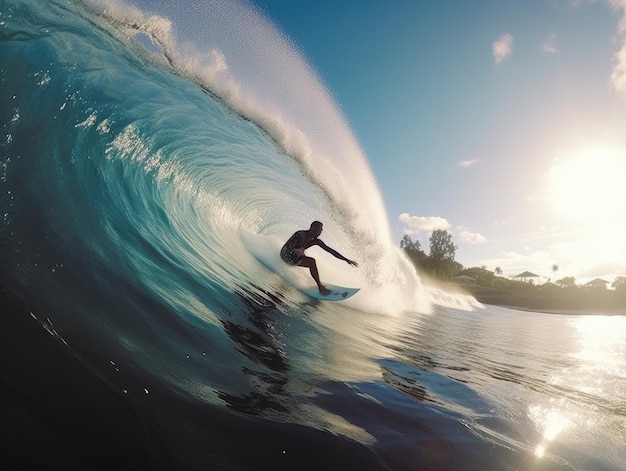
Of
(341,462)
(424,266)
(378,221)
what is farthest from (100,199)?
(424,266)

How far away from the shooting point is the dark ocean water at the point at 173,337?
185 cm

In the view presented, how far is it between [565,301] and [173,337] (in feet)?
152

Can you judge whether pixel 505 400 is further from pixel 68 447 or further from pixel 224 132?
pixel 224 132

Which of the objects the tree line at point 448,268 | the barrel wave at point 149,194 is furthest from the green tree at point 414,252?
the barrel wave at point 149,194

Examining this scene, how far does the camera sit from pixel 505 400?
3.62 m

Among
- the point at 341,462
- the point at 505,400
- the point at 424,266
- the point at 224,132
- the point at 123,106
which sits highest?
the point at 424,266

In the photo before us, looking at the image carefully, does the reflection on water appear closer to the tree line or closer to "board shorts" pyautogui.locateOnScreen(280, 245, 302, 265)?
"board shorts" pyautogui.locateOnScreen(280, 245, 302, 265)

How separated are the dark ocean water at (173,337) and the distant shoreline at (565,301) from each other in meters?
34.9

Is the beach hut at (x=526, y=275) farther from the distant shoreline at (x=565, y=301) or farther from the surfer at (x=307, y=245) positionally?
the surfer at (x=307, y=245)

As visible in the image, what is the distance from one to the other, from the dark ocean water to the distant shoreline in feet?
114

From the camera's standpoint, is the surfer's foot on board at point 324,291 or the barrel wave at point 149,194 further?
the surfer's foot on board at point 324,291

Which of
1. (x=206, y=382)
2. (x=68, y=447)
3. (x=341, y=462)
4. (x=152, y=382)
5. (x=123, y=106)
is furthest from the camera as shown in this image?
(x=123, y=106)

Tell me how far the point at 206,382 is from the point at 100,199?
14.4 ft

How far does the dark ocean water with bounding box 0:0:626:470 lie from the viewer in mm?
1848
